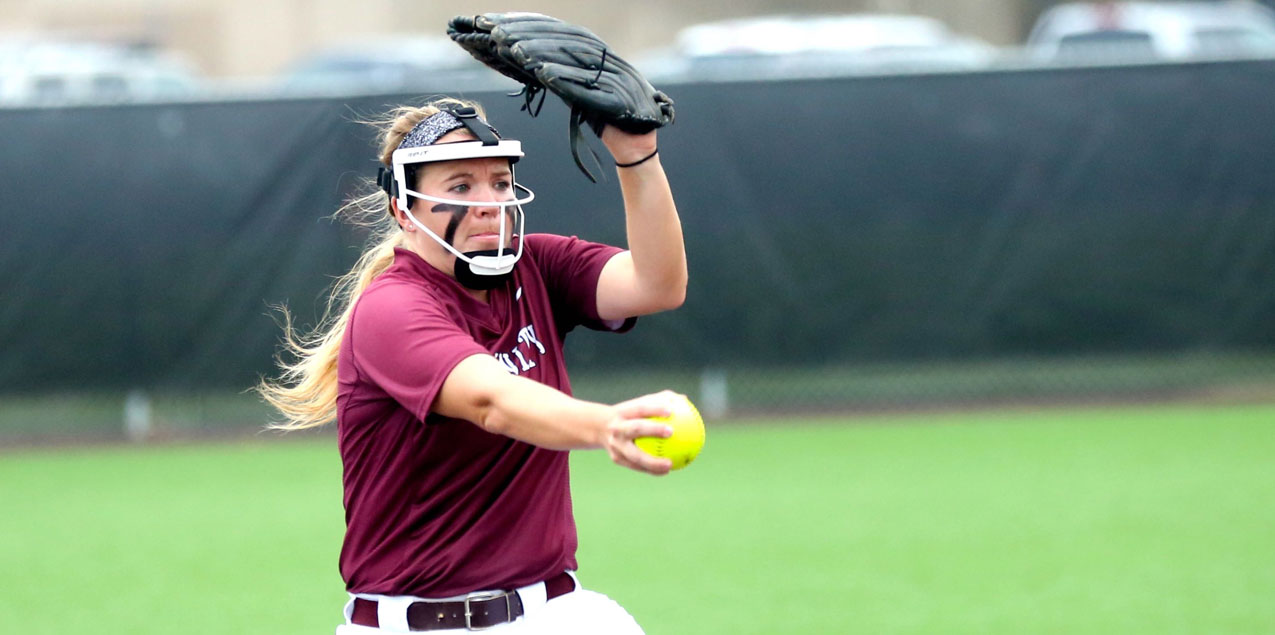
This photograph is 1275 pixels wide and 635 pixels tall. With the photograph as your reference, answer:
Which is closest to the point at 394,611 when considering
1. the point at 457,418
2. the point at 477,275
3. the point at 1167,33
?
the point at 457,418

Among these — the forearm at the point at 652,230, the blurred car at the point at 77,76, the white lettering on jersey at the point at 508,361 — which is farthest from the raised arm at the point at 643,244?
the blurred car at the point at 77,76

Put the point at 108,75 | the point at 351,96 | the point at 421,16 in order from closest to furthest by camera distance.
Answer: the point at 351,96, the point at 108,75, the point at 421,16

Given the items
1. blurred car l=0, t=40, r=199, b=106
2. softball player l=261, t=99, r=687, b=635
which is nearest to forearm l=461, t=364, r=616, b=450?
softball player l=261, t=99, r=687, b=635

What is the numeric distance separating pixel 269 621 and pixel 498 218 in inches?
124

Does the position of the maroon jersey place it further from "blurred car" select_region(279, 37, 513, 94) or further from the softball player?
"blurred car" select_region(279, 37, 513, 94)

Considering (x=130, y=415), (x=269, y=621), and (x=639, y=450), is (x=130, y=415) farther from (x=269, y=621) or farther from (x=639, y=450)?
(x=639, y=450)

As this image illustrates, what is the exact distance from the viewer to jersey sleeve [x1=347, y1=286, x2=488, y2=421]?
9.10 feet

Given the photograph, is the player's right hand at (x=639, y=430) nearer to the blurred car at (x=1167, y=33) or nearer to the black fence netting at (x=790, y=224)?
the black fence netting at (x=790, y=224)

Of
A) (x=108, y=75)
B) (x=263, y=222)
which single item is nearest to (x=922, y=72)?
(x=263, y=222)

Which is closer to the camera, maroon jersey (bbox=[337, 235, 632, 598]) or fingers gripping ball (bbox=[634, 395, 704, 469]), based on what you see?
fingers gripping ball (bbox=[634, 395, 704, 469])

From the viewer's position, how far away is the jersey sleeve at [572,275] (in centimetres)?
348

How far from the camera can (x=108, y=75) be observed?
57.2 ft

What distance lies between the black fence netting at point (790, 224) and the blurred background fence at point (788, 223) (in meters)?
0.02

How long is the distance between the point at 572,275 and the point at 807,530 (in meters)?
3.79
